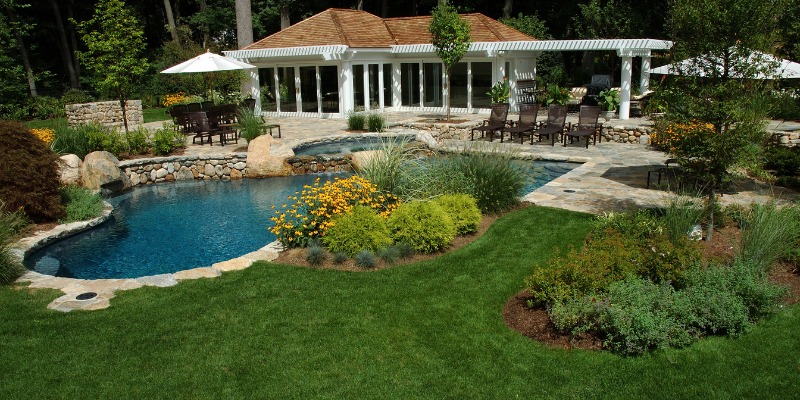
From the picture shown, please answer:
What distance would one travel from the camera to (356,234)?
24.1 ft

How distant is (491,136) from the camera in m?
15.8

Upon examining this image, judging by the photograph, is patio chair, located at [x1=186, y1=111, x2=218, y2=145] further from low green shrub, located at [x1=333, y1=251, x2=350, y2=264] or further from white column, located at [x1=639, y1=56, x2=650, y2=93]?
white column, located at [x1=639, y1=56, x2=650, y2=93]

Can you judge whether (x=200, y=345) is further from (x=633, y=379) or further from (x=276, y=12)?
(x=276, y=12)

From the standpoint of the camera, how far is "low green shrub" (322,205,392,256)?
287 inches

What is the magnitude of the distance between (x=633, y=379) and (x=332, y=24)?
2019 cm

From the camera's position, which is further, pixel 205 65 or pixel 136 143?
pixel 205 65

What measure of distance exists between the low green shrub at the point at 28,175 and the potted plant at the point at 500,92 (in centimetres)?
1389

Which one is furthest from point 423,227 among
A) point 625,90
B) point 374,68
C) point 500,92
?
point 374,68

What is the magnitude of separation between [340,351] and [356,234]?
2.51 meters

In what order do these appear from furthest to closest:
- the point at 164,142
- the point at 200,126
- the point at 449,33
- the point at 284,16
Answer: the point at 284,16
the point at 449,33
the point at 200,126
the point at 164,142

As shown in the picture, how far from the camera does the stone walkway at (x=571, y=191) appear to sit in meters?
6.68

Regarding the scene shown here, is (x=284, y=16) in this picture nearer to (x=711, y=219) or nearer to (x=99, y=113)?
Result: (x=99, y=113)

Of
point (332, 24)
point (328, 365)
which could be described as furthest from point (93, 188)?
point (332, 24)

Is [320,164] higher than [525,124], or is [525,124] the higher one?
[525,124]
